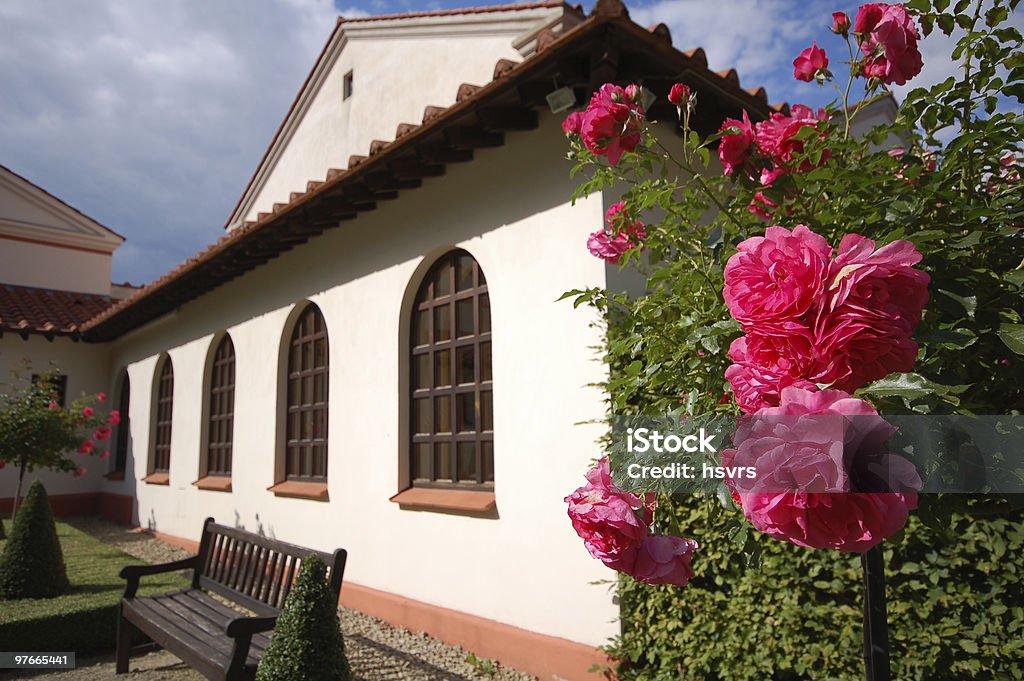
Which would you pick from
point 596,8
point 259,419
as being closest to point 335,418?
point 259,419

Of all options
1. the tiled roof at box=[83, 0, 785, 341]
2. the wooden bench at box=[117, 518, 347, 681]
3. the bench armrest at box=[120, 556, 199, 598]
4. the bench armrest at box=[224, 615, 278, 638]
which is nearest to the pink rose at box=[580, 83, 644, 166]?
the tiled roof at box=[83, 0, 785, 341]

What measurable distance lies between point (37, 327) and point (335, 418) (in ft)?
32.7

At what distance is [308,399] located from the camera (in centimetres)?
776

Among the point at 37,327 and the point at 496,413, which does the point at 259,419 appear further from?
the point at 37,327

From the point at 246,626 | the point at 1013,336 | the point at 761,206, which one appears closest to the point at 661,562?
the point at 1013,336

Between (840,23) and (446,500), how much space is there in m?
4.35

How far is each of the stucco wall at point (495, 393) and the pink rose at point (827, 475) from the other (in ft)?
10.6

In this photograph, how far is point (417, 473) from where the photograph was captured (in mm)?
6035

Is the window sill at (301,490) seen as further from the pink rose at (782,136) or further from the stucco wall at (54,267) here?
the stucco wall at (54,267)

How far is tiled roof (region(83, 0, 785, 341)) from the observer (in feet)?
13.3

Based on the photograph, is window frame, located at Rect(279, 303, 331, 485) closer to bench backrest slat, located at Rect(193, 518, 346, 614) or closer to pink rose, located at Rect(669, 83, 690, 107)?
bench backrest slat, located at Rect(193, 518, 346, 614)

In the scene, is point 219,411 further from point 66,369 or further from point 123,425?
point 66,369

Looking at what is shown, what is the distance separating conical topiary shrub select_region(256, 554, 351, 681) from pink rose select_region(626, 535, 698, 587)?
2636mm

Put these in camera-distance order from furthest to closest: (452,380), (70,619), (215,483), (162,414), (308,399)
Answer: (162,414) → (215,483) → (308,399) → (452,380) → (70,619)
